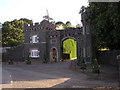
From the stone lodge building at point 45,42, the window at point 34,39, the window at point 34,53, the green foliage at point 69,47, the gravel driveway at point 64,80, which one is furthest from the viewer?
the green foliage at point 69,47

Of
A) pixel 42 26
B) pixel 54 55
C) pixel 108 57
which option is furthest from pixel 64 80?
pixel 42 26

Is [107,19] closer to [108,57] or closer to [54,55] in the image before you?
[108,57]

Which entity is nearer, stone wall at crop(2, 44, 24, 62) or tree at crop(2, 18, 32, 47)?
stone wall at crop(2, 44, 24, 62)

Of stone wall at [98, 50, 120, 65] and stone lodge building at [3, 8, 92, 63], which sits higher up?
stone lodge building at [3, 8, 92, 63]

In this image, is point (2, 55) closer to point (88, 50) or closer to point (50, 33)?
point (50, 33)

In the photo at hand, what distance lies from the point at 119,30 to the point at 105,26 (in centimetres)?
117

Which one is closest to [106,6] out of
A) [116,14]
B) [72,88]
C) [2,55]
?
[116,14]

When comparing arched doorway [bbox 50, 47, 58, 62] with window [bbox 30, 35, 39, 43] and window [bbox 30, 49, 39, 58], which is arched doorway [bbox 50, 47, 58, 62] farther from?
window [bbox 30, 35, 39, 43]

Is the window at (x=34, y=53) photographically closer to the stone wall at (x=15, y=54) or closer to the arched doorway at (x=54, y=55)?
the stone wall at (x=15, y=54)

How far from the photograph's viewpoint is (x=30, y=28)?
4406cm

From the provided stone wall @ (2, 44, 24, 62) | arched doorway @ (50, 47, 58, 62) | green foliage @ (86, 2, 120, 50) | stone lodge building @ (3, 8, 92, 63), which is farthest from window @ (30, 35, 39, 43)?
green foliage @ (86, 2, 120, 50)

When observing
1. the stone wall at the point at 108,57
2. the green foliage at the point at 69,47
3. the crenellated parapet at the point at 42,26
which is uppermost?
the crenellated parapet at the point at 42,26

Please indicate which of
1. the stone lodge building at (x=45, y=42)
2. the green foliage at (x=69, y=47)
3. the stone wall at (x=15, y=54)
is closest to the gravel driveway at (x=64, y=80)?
the stone lodge building at (x=45, y=42)

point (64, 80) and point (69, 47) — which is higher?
point (69, 47)
